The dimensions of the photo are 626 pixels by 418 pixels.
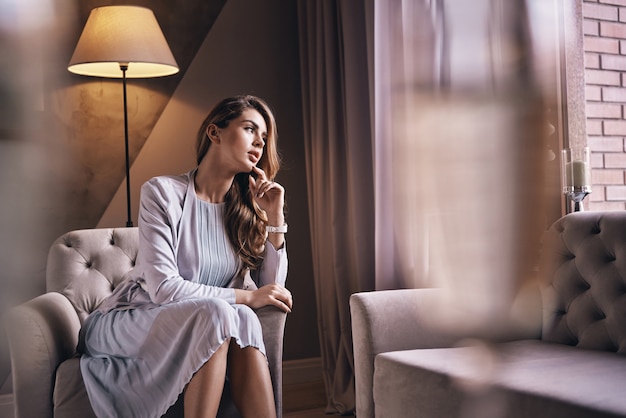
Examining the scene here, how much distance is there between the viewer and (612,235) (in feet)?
5.69

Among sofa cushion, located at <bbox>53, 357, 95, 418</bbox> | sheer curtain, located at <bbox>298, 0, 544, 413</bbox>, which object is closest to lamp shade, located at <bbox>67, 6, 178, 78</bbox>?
sheer curtain, located at <bbox>298, 0, 544, 413</bbox>

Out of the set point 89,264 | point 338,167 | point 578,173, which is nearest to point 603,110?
point 578,173

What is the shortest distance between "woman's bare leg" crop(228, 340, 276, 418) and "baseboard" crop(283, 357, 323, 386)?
1.29 m

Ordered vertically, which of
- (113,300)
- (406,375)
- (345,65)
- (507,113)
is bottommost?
(406,375)

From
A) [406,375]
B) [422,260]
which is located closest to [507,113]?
[406,375]

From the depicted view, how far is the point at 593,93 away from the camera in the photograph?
2389 millimetres

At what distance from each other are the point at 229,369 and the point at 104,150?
1309 mm

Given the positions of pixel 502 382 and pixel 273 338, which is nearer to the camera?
pixel 502 382

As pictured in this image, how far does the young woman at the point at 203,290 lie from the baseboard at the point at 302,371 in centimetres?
110

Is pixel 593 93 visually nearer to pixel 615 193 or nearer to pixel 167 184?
pixel 615 193

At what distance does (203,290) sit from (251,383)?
252mm

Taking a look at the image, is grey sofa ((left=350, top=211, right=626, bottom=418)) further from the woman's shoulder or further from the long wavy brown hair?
the woman's shoulder

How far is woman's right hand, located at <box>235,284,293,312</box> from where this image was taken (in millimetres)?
1766

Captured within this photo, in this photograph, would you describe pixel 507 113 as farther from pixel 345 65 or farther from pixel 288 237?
pixel 288 237
